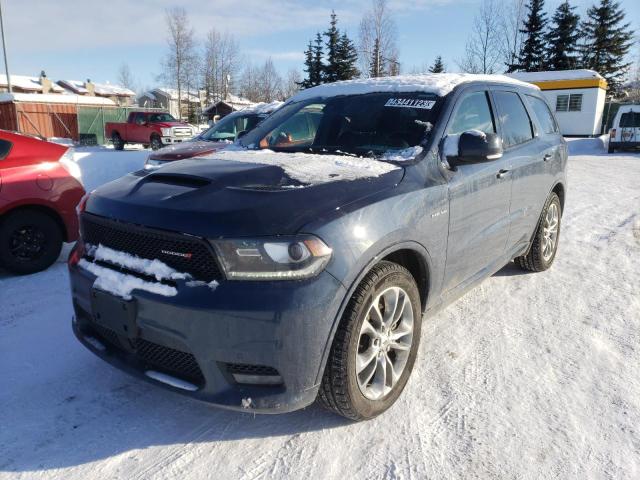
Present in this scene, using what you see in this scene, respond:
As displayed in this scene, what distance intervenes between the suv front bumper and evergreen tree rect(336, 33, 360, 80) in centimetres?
4302

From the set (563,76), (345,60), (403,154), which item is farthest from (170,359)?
(345,60)

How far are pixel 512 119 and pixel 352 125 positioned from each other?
152cm

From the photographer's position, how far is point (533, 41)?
40.5m

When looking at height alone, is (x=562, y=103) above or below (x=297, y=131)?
above

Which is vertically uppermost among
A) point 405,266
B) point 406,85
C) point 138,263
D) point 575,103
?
point 575,103

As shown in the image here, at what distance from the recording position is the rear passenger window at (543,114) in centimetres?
458

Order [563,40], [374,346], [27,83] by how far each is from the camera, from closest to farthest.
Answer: [374,346], [563,40], [27,83]

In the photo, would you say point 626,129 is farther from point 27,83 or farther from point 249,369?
point 27,83

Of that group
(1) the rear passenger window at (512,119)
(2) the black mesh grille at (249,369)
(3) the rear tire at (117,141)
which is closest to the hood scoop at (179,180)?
(2) the black mesh grille at (249,369)

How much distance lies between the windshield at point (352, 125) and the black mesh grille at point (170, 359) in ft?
5.51

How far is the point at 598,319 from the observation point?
12.3ft

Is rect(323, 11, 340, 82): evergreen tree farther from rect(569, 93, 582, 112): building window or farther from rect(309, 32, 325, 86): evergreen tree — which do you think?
rect(569, 93, 582, 112): building window

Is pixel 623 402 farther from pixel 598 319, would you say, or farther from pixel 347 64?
→ pixel 347 64

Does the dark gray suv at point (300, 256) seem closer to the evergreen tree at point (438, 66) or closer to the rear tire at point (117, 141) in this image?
the rear tire at point (117, 141)
